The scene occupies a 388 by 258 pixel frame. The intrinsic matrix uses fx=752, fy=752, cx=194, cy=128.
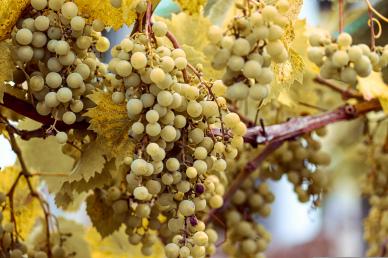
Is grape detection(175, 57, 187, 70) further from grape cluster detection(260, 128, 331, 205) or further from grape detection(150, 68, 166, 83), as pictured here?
grape cluster detection(260, 128, 331, 205)

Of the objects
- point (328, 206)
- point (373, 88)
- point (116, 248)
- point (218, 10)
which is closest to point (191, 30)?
point (218, 10)

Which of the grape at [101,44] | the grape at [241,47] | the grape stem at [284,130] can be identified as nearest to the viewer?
the grape at [241,47]

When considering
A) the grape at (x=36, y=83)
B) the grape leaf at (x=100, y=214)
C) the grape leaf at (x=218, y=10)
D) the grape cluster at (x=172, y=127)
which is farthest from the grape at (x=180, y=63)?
the grape leaf at (x=218, y=10)

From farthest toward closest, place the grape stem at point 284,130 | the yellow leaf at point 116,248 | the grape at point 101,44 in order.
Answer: the yellow leaf at point 116,248 → the grape stem at point 284,130 → the grape at point 101,44

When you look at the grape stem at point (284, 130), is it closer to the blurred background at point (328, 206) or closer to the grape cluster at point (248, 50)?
the blurred background at point (328, 206)

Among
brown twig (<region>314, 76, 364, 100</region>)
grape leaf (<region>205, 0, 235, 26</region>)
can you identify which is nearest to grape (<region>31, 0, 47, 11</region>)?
grape leaf (<region>205, 0, 235, 26</region>)

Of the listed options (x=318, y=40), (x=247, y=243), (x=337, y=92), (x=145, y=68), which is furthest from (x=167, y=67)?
(x=337, y=92)

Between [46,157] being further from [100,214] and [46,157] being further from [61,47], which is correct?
[61,47]
